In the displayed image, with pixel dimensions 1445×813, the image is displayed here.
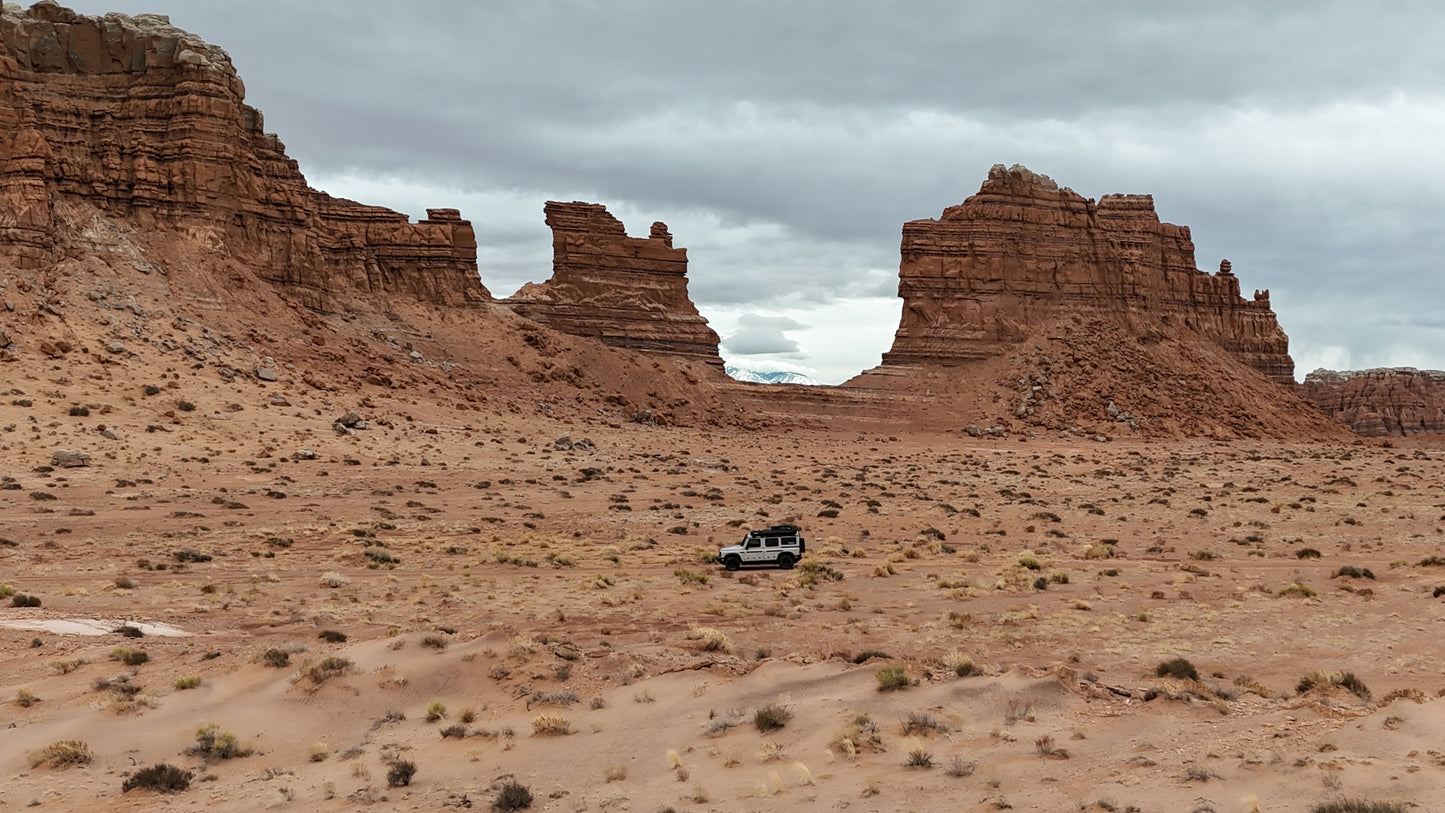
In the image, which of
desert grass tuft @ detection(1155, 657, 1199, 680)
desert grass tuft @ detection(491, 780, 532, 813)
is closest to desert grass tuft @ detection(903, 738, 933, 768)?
desert grass tuft @ detection(491, 780, 532, 813)

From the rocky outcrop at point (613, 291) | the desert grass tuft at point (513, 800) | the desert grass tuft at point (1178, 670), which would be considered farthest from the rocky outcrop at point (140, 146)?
the desert grass tuft at point (1178, 670)

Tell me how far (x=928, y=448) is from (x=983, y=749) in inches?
2332

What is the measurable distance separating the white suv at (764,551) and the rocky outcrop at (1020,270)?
226ft

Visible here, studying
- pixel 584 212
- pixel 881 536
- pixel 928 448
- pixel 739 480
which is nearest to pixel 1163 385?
pixel 928 448

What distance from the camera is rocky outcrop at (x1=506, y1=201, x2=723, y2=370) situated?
279 feet

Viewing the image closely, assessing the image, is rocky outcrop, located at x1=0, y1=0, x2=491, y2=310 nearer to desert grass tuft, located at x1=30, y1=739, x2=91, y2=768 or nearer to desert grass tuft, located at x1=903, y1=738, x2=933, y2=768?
desert grass tuft, located at x1=30, y1=739, x2=91, y2=768

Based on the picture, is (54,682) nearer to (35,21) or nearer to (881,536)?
(881,536)

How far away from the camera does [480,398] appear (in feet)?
214

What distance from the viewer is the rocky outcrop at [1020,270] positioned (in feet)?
308

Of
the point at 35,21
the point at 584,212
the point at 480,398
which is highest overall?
the point at 35,21

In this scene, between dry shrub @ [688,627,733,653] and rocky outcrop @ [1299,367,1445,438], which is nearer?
dry shrub @ [688,627,733,653]

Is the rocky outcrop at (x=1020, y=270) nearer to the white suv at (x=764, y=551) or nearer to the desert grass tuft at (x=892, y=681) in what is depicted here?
the white suv at (x=764, y=551)

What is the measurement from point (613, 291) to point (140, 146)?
35627mm

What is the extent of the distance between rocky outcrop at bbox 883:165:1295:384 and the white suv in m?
68.8
